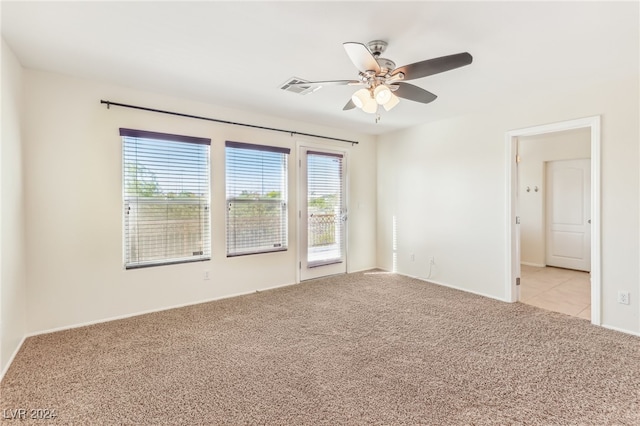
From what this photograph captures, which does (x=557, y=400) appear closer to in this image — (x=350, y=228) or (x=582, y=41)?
(x=582, y=41)

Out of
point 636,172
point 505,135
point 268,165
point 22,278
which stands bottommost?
point 22,278

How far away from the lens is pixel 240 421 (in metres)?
1.75

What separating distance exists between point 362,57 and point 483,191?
2981mm

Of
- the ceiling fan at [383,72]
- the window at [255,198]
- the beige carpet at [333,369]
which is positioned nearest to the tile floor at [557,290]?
the beige carpet at [333,369]

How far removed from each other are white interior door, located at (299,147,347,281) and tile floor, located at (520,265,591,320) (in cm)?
276

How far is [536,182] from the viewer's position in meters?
6.04

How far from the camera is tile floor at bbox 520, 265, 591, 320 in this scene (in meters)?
3.69

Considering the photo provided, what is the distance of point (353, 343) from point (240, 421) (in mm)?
1245

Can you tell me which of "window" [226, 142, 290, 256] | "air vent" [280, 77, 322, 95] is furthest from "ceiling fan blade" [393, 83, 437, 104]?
"window" [226, 142, 290, 256]

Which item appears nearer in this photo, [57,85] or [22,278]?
[22,278]

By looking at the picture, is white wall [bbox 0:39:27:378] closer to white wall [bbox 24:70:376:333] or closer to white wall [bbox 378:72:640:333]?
white wall [bbox 24:70:376:333]

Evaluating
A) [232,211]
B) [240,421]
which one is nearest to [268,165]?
[232,211]

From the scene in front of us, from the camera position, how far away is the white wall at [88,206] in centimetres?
290

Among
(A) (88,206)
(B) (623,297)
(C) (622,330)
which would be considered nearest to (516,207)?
(B) (623,297)
